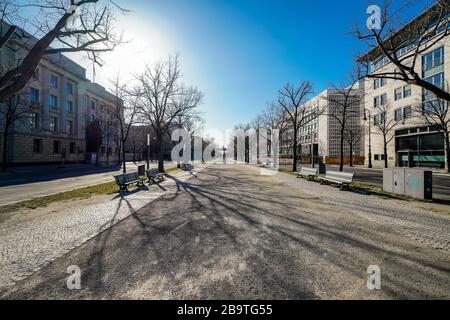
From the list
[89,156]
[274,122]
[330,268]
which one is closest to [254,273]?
[330,268]

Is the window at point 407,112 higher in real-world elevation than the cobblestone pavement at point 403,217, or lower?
higher

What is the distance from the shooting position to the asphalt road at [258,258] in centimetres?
300

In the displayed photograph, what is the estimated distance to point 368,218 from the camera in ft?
21.2

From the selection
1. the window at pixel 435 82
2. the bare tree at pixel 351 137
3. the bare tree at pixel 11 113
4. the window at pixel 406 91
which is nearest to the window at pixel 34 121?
the bare tree at pixel 11 113

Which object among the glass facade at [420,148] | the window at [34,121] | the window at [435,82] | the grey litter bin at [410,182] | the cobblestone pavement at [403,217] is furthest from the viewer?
the window at [34,121]

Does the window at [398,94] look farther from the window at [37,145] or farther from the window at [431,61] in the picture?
the window at [37,145]

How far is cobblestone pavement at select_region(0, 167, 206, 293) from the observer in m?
3.74

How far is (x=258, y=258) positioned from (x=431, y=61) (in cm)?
4000

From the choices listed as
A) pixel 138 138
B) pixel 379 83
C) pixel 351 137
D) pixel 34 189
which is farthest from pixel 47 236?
pixel 138 138

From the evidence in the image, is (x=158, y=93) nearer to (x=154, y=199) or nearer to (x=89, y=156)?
(x=154, y=199)

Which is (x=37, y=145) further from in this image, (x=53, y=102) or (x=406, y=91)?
(x=406, y=91)

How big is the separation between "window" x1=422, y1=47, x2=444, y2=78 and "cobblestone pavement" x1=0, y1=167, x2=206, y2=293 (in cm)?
3957

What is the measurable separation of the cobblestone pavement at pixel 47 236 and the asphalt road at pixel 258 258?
315 millimetres

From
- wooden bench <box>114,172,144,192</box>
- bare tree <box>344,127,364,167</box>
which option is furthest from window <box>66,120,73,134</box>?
bare tree <box>344,127,364,167</box>
